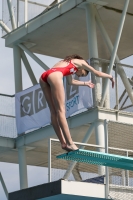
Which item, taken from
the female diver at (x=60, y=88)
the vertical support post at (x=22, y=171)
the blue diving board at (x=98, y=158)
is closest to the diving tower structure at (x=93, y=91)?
the vertical support post at (x=22, y=171)

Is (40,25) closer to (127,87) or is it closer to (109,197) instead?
(127,87)

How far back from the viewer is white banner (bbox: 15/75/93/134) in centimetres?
2645

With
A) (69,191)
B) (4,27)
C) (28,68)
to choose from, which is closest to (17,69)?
(28,68)

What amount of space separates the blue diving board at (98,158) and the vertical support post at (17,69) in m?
14.9

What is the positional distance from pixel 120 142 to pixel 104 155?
8471mm

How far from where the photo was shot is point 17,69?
32.4 meters

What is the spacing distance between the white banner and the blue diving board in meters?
Result: 8.84

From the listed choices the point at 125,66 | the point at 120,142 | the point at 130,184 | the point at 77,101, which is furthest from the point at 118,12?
the point at 130,184

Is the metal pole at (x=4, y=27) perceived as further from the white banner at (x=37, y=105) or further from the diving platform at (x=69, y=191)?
the diving platform at (x=69, y=191)

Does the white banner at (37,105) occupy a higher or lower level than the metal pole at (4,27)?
lower

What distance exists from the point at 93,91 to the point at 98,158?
9960mm

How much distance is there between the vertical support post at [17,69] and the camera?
3197 centimetres

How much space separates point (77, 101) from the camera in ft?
87.0

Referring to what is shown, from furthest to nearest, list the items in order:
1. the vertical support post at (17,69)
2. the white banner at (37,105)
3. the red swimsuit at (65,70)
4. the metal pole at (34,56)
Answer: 1. the vertical support post at (17,69)
2. the metal pole at (34,56)
3. the white banner at (37,105)
4. the red swimsuit at (65,70)
